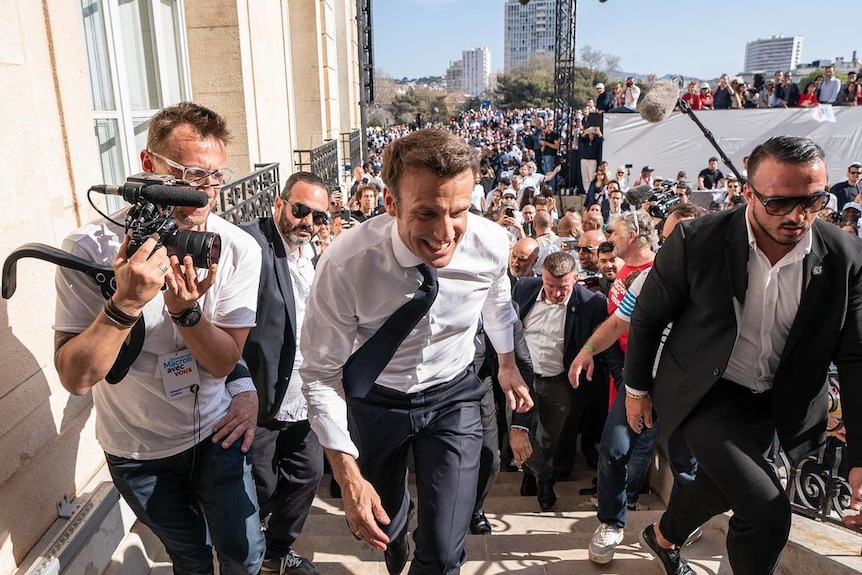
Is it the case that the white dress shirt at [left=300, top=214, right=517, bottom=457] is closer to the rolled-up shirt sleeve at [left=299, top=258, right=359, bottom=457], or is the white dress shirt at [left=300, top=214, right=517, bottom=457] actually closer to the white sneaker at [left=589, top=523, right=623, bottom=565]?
the rolled-up shirt sleeve at [left=299, top=258, right=359, bottom=457]

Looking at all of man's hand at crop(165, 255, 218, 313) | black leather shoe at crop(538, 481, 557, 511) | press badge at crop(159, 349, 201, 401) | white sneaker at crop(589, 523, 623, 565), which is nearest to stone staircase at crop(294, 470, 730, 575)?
white sneaker at crop(589, 523, 623, 565)

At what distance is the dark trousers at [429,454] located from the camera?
248 centimetres

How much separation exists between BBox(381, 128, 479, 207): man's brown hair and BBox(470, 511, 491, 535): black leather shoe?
267 cm

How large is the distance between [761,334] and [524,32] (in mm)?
203432

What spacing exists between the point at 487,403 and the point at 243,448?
1.14 metres

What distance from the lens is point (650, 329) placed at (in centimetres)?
290

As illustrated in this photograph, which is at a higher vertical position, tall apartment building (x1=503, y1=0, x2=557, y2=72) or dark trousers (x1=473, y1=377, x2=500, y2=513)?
tall apartment building (x1=503, y1=0, x2=557, y2=72)

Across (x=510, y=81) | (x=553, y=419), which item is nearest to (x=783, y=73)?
(x=553, y=419)

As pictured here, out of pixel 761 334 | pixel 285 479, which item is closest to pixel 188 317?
pixel 285 479

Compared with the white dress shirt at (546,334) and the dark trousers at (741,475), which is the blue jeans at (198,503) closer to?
the dark trousers at (741,475)

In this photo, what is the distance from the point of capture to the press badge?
7.56 ft

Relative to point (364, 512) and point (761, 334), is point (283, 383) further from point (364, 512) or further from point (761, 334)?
point (761, 334)

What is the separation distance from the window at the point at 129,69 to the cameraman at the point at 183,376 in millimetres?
2276

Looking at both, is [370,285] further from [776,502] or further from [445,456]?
[776,502]
